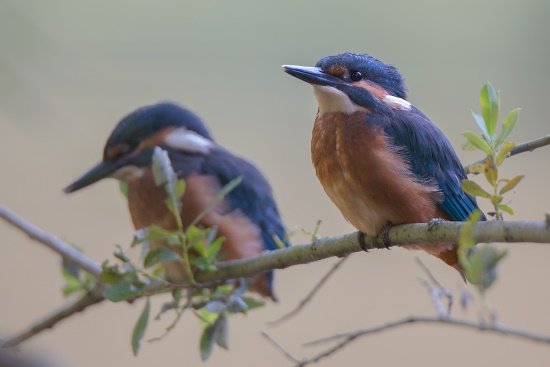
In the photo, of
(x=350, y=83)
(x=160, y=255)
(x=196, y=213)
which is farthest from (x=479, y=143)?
(x=196, y=213)

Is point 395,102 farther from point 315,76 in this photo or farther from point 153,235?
point 153,235

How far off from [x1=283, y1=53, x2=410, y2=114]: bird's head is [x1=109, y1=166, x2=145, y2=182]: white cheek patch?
0.42m

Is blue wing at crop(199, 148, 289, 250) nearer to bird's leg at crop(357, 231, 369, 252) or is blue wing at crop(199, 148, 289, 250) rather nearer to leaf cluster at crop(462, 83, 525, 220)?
bird's leg at crop(357, 231, 369, 252)

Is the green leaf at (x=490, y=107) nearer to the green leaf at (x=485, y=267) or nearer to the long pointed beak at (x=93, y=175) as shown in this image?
the green leaf at (x=485, y=267)

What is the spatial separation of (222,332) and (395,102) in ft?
1.61

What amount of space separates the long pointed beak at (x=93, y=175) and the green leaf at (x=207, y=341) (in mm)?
419

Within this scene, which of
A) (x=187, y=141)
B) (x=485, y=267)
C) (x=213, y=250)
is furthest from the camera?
(x=187, y=141)

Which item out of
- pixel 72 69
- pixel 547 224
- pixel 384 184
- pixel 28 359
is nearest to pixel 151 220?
pixel 28 359

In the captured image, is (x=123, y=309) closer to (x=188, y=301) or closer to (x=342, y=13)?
(x=342, y=13)

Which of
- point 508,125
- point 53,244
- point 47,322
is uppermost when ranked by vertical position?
point 508,125

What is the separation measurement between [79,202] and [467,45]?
1.54m

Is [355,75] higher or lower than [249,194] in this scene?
higher

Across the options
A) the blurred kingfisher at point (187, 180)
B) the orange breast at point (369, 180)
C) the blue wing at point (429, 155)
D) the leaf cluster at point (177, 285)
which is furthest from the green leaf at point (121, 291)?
the blue wing at point (429, 155)

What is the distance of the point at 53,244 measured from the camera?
1.39 metres
